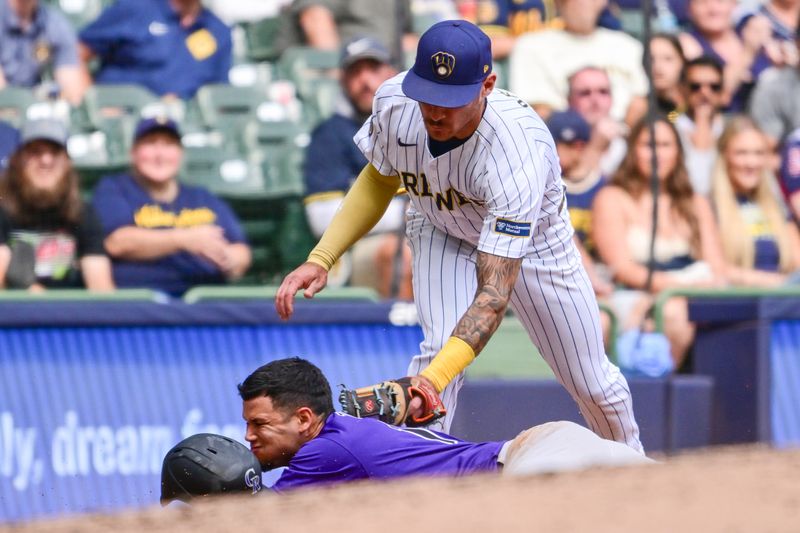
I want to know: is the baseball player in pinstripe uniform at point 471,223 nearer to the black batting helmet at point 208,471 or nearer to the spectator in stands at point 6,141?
the black batting helmet at point 208,471

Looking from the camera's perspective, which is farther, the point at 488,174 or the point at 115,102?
the point at 115,102

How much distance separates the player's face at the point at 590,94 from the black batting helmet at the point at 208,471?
14.2ft

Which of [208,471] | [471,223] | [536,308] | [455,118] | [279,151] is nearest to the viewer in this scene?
[208,471]

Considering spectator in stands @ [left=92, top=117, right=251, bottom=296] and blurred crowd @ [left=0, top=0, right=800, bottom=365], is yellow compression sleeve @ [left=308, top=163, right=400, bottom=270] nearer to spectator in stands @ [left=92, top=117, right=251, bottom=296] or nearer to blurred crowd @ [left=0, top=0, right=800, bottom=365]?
blurred crowd @ [left=0, top=0, right=800, bottom=365]

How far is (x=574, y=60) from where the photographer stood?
7.91 metres

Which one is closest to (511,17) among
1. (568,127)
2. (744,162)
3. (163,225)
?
(568,127)

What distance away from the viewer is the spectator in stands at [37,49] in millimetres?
7355

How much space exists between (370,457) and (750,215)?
443cm

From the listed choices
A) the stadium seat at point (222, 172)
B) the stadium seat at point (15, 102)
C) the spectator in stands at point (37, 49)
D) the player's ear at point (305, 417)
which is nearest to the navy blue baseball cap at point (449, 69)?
the player's ear at point (305, 417)

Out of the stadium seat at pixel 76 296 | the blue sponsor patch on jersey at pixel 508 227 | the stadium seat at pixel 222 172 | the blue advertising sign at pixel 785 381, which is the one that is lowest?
the blue advertising sign at pixel 785 381

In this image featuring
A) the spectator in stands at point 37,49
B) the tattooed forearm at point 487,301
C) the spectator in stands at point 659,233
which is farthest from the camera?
the spectator in stands at point 37,49

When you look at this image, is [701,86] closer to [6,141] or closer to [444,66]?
[6,141]

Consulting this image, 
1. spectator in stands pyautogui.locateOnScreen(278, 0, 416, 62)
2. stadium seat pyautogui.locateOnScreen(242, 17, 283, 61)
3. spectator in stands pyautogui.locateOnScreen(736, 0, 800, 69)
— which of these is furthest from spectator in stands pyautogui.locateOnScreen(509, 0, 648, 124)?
stadium seat pyautogui.locateOnScreen(242, 17, 283, 61)

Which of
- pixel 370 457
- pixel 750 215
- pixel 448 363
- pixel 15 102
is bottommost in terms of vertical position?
pixel 370 457
